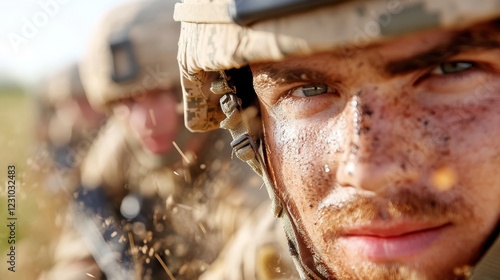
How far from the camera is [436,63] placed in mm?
1501

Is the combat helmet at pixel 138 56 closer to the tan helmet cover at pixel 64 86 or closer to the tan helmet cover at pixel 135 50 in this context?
the tan helmet cover at pixel 135 50

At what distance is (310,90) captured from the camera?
1706 mm

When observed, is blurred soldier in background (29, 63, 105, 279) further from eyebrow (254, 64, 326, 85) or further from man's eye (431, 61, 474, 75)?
man's eye (431, 61, 474, 75)

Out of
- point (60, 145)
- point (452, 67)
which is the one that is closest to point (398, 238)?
point (452, 67)

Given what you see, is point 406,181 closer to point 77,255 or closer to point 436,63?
point 436,63

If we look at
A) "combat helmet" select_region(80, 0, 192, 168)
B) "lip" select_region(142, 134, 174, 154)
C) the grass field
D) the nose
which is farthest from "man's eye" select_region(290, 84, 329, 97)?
the grass field

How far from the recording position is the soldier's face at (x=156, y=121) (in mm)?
4379

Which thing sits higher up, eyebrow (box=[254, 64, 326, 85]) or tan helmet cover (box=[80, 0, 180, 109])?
eyebrow (box=[254, 64, 326, 85])

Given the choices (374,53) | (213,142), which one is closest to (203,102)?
(374,53)

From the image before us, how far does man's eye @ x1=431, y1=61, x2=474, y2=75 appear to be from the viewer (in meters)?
1.52

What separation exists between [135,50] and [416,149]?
126 inches

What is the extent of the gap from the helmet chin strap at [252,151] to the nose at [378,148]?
17.9 inches

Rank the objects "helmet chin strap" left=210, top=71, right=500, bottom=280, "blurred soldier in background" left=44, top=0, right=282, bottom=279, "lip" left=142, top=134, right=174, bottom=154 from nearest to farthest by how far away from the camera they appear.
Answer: "helmet chin strap" left=210, top=71, right=500, bottom=280, "blurred soldier in background" left=44, top=0, right=282, bottom=279, "lip" left=142, top=134, right=174, bottom=154

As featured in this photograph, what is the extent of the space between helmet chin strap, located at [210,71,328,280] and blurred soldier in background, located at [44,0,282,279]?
4.62ft
